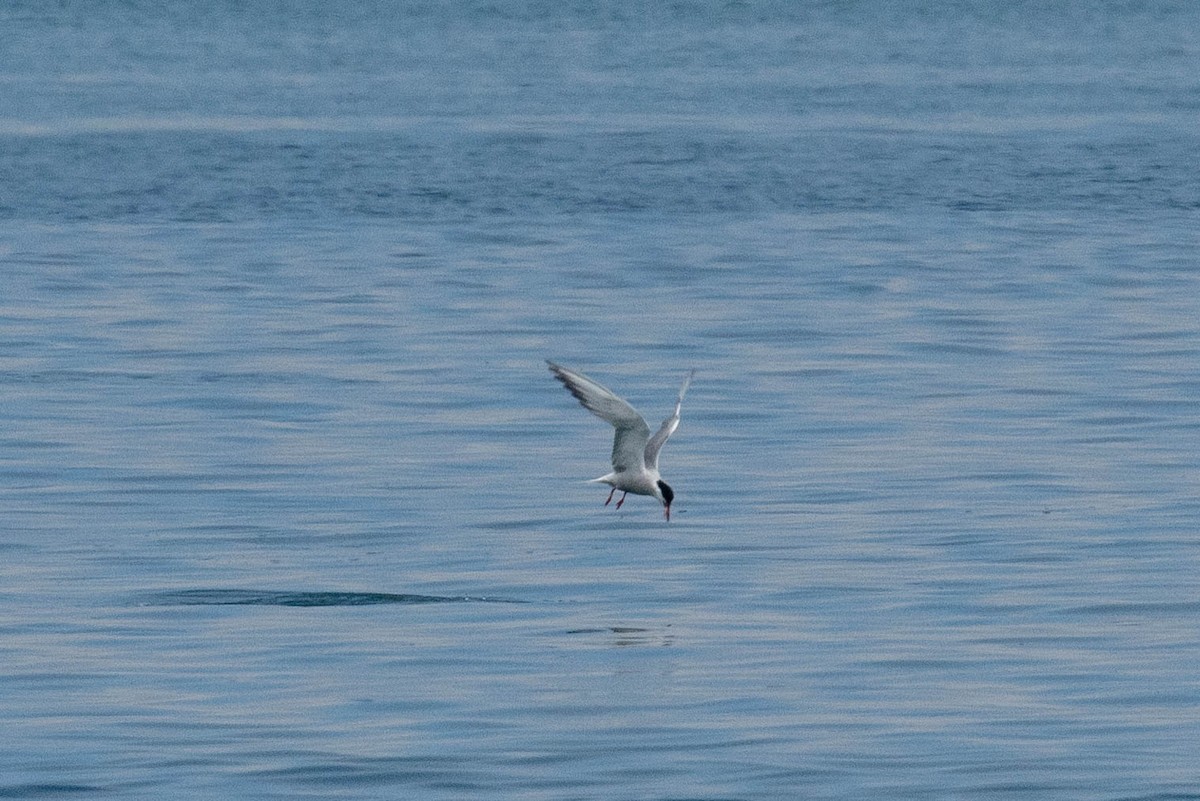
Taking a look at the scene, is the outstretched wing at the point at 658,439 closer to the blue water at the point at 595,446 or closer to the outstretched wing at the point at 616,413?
the outstretched wing at the point at 616,413

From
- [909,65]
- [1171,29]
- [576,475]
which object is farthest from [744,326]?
[1171,29]

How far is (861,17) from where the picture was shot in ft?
249

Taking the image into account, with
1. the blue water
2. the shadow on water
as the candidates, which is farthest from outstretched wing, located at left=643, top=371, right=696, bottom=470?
the shadow on water

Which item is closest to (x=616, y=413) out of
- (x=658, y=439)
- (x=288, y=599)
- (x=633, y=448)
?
(x=658, y=439)

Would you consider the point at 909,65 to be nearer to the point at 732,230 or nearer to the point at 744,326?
the point at 732,230

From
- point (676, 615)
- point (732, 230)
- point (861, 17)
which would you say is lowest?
point (861, 17)

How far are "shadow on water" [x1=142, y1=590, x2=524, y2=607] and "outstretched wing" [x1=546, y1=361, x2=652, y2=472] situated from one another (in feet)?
3.24

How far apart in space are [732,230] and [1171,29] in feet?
131

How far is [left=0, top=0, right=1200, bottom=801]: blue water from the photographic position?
11.7 metres

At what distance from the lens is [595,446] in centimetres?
2019

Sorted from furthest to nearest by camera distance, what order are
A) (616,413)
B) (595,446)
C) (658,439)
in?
1. (595,446)
2. (658,439)
3. (616,413)

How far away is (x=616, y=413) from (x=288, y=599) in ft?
7.14

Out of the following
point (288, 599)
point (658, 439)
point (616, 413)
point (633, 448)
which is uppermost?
point (616, 413)

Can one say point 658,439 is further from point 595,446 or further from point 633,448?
point 595,446
